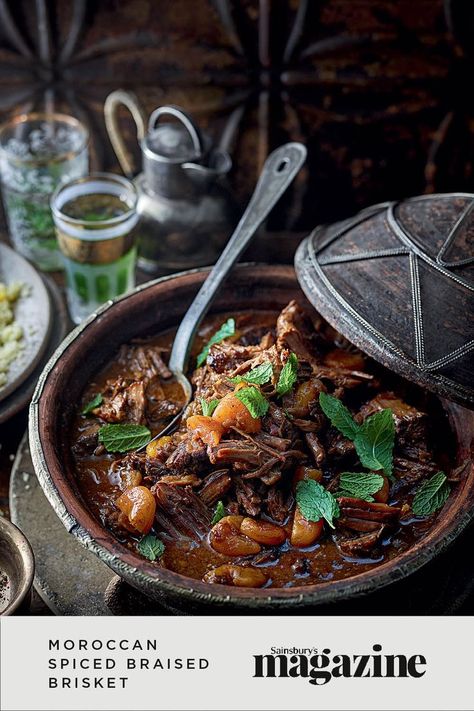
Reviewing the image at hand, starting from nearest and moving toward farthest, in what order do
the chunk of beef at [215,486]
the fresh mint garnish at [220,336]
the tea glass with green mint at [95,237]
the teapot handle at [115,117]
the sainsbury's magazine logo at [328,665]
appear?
1. the sainsbury's magazine logo at [328,665]
2. the chunk of beef at [215,486]
3. the fresh mint garnish at [220,336]
4. the tea glass with green mint at [95,237]
5. the teapot handle at [115,117]

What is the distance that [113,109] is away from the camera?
493 centimetres

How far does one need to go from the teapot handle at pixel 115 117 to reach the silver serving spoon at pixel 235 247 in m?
0.97

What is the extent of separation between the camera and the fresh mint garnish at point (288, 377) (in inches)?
125

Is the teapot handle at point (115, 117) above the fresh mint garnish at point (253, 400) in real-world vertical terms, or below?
above

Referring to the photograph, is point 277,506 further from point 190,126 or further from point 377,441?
point 190,126

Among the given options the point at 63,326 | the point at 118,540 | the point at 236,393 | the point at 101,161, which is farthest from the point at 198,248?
the point at 118,540

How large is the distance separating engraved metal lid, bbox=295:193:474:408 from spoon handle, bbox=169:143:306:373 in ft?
1.20

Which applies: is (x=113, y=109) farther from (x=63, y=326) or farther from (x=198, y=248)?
(x=63, y=326)

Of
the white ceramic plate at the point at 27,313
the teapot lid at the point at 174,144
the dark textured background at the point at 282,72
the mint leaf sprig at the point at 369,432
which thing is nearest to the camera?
the mint leaf sprig at the point at 369,432

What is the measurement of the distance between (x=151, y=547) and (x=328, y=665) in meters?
0.70

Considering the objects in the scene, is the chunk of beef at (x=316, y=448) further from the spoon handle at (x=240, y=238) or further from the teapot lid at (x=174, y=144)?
the teapot lid at (x=174, y=144)

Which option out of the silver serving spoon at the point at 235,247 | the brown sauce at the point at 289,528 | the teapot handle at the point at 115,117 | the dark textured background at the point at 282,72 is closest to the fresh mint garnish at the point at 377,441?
the brown sauce at the point at 289,528

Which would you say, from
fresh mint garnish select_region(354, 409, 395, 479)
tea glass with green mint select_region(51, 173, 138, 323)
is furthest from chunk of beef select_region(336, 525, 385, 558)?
tea glass with green mint select_region(51, 173, 138, 323)

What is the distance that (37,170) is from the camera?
4703 mm
